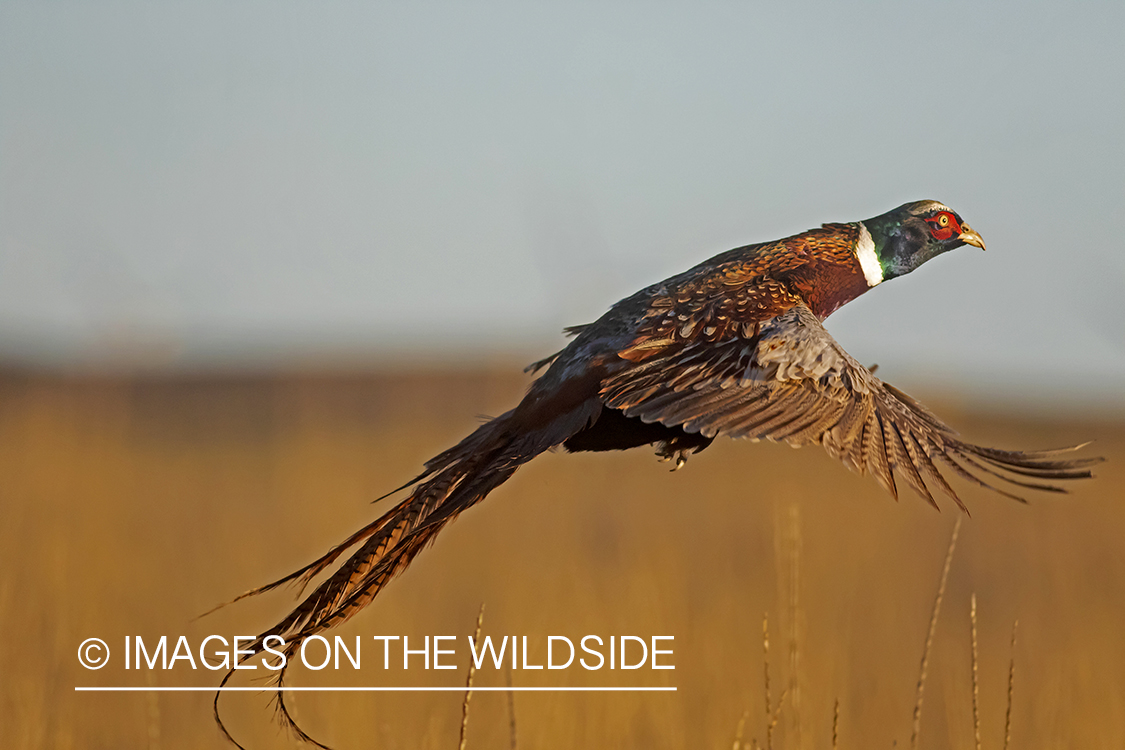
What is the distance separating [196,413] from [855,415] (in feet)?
50.5

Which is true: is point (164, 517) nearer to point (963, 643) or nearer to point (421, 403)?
point (963, 643)

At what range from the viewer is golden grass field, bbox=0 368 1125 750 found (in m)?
4.26

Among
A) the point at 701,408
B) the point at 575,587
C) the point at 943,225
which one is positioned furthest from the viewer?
the point at 575,587

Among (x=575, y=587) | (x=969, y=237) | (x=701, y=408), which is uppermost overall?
(x=969, y=237)

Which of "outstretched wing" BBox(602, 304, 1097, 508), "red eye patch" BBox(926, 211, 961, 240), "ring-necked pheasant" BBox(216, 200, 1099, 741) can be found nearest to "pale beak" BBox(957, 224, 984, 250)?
"red eye patch" BBox(926, 211, 961, 240)

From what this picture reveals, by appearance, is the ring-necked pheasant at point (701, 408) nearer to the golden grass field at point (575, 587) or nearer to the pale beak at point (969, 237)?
the golden grass field at point (575, 587)

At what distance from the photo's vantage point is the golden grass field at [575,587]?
4.26 metres

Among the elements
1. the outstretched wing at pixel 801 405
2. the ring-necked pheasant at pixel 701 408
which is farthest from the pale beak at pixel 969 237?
the outstretched wing at pixel 801 405

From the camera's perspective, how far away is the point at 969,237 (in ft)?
12.5

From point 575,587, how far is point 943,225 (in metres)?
3.01

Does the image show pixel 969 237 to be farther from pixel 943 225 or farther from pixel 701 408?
pixel 701 408

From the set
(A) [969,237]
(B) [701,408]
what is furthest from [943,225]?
(B) [701,408]

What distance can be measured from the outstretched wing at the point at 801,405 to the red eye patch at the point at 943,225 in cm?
104

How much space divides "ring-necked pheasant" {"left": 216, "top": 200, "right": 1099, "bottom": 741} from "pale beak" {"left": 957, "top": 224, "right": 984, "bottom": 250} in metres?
0.71
